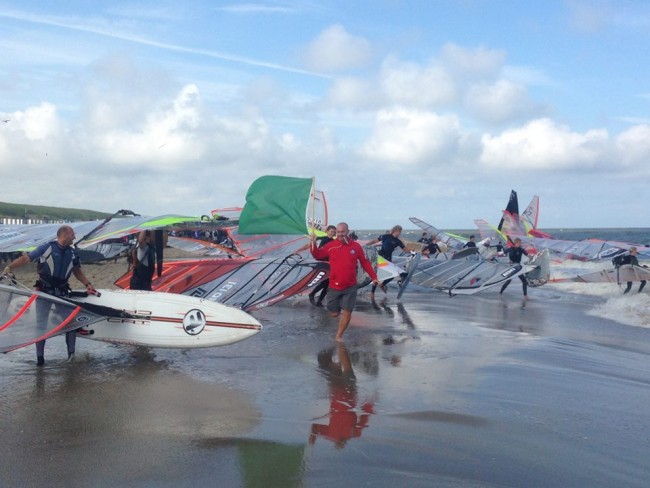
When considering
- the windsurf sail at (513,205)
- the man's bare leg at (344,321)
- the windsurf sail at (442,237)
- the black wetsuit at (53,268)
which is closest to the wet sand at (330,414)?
the man's bare leg at (344,321)

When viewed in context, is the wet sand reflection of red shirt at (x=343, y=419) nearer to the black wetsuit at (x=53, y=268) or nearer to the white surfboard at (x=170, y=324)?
the white surfboard at (x=170, y=324)

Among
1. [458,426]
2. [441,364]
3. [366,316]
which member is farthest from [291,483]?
[366,316]

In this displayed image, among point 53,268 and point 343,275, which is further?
point 343,275

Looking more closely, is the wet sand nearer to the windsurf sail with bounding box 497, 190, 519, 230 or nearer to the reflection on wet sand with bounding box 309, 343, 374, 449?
the reflection on wet sand with bounding box 309, 343, 374, 449

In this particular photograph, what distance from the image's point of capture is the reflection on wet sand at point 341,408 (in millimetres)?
5160

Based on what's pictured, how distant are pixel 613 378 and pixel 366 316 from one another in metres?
5.32

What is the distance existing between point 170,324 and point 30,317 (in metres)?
1.51

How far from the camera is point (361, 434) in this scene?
16.9 feet

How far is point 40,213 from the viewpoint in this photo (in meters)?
95.6

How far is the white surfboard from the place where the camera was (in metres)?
7.75

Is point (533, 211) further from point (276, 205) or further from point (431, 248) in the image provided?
point (276, 205)

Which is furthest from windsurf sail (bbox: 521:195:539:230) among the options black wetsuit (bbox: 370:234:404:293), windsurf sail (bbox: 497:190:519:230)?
black wetsuit (bbox: 370:234:404:293)

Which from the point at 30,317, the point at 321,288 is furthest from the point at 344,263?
the point at 321,288

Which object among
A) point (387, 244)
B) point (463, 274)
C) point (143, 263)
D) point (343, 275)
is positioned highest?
point (387, 244)
